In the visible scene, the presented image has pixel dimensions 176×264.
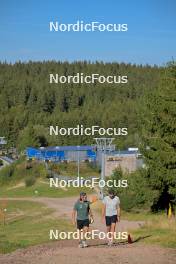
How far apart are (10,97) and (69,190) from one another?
13450 cm

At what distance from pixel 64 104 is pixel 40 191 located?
341 ft

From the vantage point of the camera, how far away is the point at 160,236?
16281 mm

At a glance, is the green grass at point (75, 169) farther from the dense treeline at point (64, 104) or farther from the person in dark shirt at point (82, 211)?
the person in dark shirt at point (82, 211)

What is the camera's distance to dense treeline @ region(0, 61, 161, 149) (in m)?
118

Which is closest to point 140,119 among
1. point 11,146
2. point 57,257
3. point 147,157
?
point 147,157

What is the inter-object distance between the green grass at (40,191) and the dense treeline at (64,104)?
76.7ft

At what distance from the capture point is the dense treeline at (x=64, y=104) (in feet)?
388

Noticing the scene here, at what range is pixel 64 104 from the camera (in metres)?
163

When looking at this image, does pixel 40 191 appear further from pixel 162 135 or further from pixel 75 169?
pixel 162 135

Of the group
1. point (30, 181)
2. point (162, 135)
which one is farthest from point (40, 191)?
point (162, 135)

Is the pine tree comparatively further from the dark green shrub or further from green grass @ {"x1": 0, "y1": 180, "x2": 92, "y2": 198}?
the dark green shrub

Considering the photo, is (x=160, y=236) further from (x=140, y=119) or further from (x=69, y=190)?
(x=69, y=190)

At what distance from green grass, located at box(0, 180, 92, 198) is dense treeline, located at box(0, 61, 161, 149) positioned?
23.4 m

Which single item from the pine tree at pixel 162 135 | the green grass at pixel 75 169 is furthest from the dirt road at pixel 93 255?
the green grass at pixel 75 169
